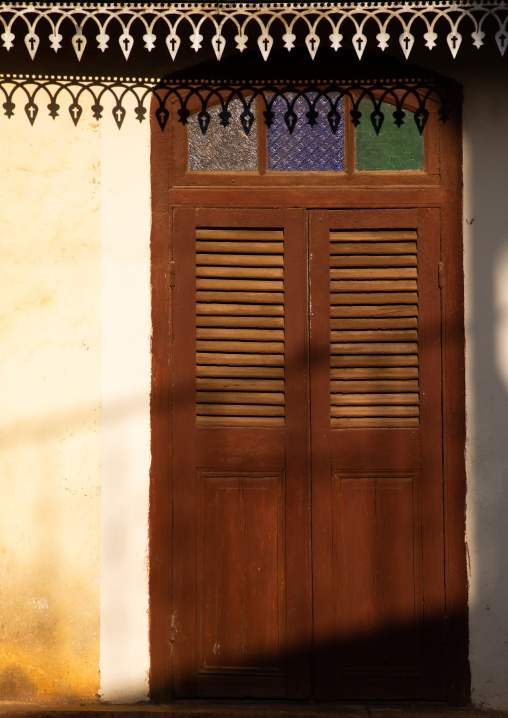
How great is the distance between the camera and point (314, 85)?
3906mm

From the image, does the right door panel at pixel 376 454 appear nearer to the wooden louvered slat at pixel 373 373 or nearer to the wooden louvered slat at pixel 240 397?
the wooden louvered slat at pixel 373 373

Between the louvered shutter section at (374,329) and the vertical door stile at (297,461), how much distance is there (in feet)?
0.55

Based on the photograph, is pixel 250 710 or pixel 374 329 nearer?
pixel 250 710

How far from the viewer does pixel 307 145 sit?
3.92 meters

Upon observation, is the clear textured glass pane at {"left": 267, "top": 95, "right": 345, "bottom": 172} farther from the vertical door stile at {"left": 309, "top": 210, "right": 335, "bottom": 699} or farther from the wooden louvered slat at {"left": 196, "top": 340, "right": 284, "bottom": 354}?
the wooden louvered slat at {"left": 196, "top": 340, "right": 284, "bottom": 354}

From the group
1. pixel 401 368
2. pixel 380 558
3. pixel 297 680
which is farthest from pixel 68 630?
pixel 401 368

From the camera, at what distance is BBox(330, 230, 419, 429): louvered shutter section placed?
3.86 metres

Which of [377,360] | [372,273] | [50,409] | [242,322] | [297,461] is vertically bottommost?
Result: [297,461]

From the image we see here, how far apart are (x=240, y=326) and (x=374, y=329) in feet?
2.33

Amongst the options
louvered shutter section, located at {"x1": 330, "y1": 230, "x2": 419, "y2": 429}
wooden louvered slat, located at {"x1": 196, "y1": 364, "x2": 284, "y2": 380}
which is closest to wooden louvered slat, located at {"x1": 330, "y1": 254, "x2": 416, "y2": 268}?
louvered shutter section, located at {"x1": 330, "y1": 230, "x2": 419, "y2": 429}

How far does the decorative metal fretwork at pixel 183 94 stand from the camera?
389 cm

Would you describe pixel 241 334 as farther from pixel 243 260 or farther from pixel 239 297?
pixel 243 260

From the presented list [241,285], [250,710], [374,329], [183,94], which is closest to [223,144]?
[183,94]

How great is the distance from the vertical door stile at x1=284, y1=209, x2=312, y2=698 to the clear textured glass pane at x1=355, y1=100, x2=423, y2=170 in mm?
474
